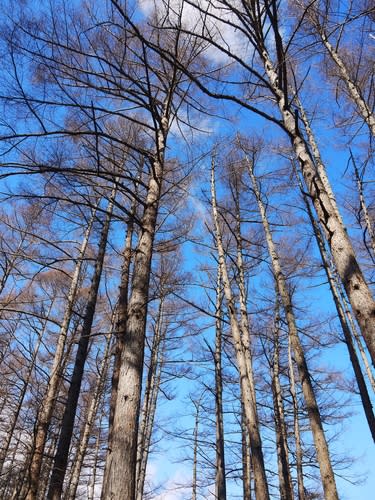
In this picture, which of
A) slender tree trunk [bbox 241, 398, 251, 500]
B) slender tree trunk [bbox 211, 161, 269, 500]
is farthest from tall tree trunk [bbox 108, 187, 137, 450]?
slender tree trunk [bbox 241, 398, 251, 500]

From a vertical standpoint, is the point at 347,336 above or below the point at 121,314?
above

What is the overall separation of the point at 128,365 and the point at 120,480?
2.77ft

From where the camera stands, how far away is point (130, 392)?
2.90m

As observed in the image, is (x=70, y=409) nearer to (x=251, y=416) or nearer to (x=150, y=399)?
(x=251, y=416)

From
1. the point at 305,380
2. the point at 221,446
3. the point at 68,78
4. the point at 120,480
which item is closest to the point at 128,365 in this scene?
the point at 120,480

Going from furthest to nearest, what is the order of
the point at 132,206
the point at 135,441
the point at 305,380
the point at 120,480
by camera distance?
the point at 132,206 → the point at 305,380 → the point at 135,441 → the point at 120,480

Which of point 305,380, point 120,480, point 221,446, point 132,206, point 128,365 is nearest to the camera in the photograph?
point 120,480

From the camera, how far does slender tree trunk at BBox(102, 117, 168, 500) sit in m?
2.53

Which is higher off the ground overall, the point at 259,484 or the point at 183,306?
the point at 183,306

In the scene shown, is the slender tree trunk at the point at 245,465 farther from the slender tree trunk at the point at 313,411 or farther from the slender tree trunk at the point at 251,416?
the slender tree trunk at the point at 313,411

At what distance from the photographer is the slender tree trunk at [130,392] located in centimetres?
253

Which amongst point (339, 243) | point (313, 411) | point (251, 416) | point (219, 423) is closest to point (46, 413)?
point (251, 416)

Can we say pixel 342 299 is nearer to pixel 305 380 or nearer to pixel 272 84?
pixel 305 380

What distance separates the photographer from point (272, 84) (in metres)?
4.16
